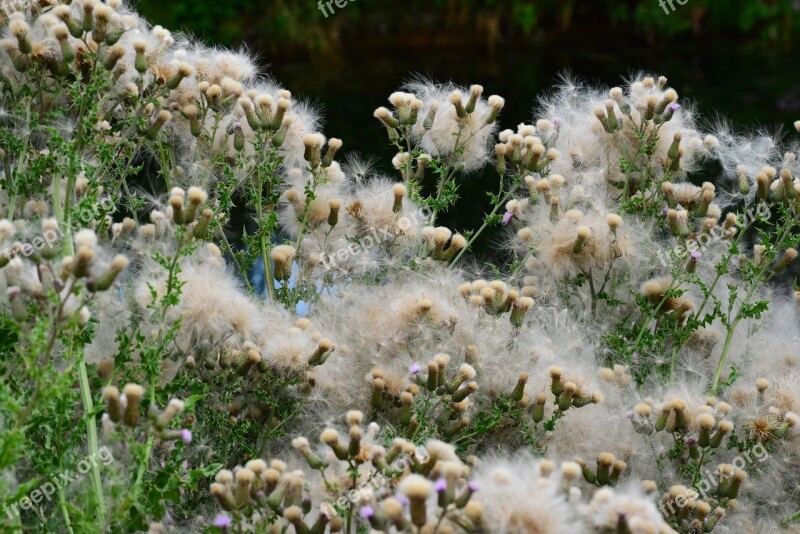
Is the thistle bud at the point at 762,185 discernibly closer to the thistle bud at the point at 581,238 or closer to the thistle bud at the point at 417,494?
the thistle bud at the point at 581,238

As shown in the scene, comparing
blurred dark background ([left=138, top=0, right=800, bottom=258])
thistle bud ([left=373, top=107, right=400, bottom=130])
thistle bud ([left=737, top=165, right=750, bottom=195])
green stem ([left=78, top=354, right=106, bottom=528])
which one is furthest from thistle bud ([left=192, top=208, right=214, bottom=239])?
blurred dark background ([left=138, top=0, right=800, bottom=258])

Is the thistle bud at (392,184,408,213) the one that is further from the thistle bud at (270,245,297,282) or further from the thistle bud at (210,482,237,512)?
the thistle bud at (210,482,237,512)

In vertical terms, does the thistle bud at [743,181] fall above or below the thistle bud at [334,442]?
above

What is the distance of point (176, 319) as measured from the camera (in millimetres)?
1924

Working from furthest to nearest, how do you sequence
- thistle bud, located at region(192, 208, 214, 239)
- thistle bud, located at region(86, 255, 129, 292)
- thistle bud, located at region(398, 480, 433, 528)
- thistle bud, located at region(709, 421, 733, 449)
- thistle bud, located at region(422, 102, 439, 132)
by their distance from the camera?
thistle bud, located at region(422, 102, 439, 132) < thistle bud, located at region(709, 421, 733, 449) < thistle bud, located at region(192, 208, 214, 239) < thistle bud, located at region(86, 255, 129, 292) < thistle bud, located at region(398, 480, 433, 528)

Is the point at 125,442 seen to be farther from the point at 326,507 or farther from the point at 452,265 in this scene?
the point at 452,265

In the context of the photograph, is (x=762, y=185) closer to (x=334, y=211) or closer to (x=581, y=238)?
(x=581, y=238)

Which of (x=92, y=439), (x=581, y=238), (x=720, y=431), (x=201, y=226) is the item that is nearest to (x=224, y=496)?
(x=92, y=439)

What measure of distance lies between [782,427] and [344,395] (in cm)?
93

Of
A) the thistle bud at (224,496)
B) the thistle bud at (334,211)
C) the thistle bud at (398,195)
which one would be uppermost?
the thistle bud at (398,195)

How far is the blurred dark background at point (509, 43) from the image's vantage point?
32.9ft

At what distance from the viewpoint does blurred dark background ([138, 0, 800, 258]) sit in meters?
10.0

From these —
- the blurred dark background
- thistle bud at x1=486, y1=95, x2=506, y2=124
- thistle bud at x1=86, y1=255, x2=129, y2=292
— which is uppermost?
the blurred dark background

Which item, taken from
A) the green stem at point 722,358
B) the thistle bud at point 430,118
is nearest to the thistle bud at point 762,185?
the green stem at point 722,358
